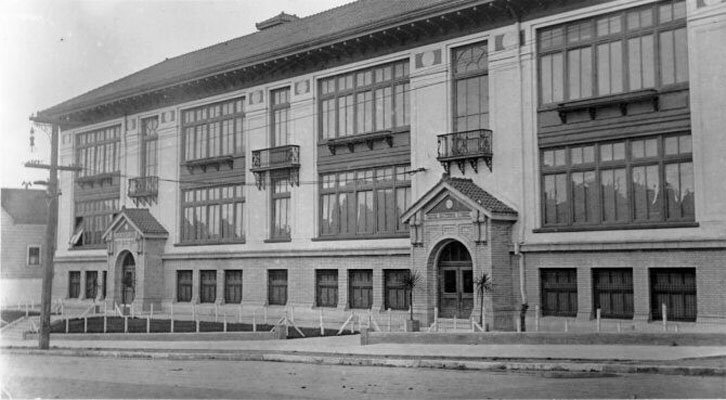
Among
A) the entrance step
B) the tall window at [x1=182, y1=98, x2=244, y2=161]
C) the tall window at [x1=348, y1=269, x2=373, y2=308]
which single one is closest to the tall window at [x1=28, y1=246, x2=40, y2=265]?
the tall window at [x1=182, y1=98, x2=244, y2=161]

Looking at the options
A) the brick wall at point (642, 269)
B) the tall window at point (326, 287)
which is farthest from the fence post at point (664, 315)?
the tall window at point (326, 287)

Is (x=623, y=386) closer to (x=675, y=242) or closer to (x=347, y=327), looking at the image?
(x=675, y=242)

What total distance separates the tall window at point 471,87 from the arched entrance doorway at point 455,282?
4675mm

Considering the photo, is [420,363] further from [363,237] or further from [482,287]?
[363,237]

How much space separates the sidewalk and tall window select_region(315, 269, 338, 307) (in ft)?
21.7

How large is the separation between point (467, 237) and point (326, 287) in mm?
9035

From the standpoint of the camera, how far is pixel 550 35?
29.5m

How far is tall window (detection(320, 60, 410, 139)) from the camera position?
1351 inches

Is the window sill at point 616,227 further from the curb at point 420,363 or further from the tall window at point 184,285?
the tall window at point 184,285

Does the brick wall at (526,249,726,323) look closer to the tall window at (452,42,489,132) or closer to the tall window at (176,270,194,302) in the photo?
the tall window at (452,42,489,132)

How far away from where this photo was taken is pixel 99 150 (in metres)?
50.1

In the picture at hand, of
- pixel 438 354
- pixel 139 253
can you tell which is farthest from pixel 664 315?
pixel 139 253

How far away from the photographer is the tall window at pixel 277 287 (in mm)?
38969

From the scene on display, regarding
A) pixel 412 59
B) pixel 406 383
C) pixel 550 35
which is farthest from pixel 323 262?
pixel 406 383
